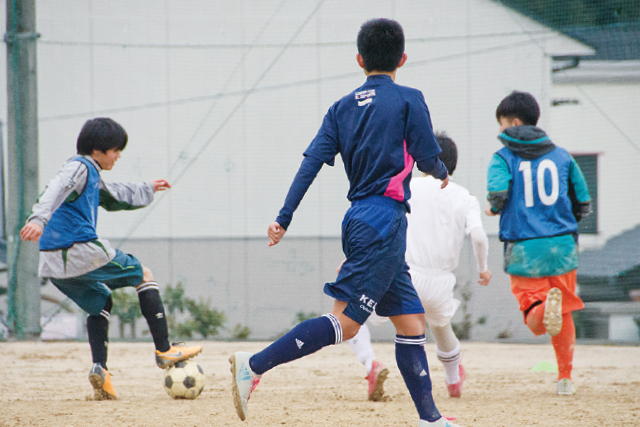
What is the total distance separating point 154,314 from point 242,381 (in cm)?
152

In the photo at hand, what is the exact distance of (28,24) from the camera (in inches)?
299

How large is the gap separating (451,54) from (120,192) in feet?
17.6

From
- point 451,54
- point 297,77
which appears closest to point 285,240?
point 297,77

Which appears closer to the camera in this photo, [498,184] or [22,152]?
[498,184]

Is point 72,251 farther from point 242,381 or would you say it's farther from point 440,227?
point 440,227

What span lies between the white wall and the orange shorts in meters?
4.16

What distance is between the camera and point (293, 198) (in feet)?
8.54

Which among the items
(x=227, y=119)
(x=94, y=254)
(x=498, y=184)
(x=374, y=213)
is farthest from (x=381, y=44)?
(x=227, y=119)

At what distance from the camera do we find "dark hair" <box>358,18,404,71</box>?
2.65 metres

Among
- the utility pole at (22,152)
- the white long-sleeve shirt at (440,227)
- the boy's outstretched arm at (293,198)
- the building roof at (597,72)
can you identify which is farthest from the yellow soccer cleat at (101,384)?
the building roof at (597,72)

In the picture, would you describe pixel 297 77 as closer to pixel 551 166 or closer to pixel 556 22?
pixel 556 22

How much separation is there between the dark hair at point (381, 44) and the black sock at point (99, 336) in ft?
7.38

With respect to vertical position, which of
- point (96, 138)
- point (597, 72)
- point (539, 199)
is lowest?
point (539, 199)

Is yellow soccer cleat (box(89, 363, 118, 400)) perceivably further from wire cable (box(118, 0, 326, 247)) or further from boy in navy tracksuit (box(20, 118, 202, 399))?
wire cable (box(118, 0, 326, 247))
